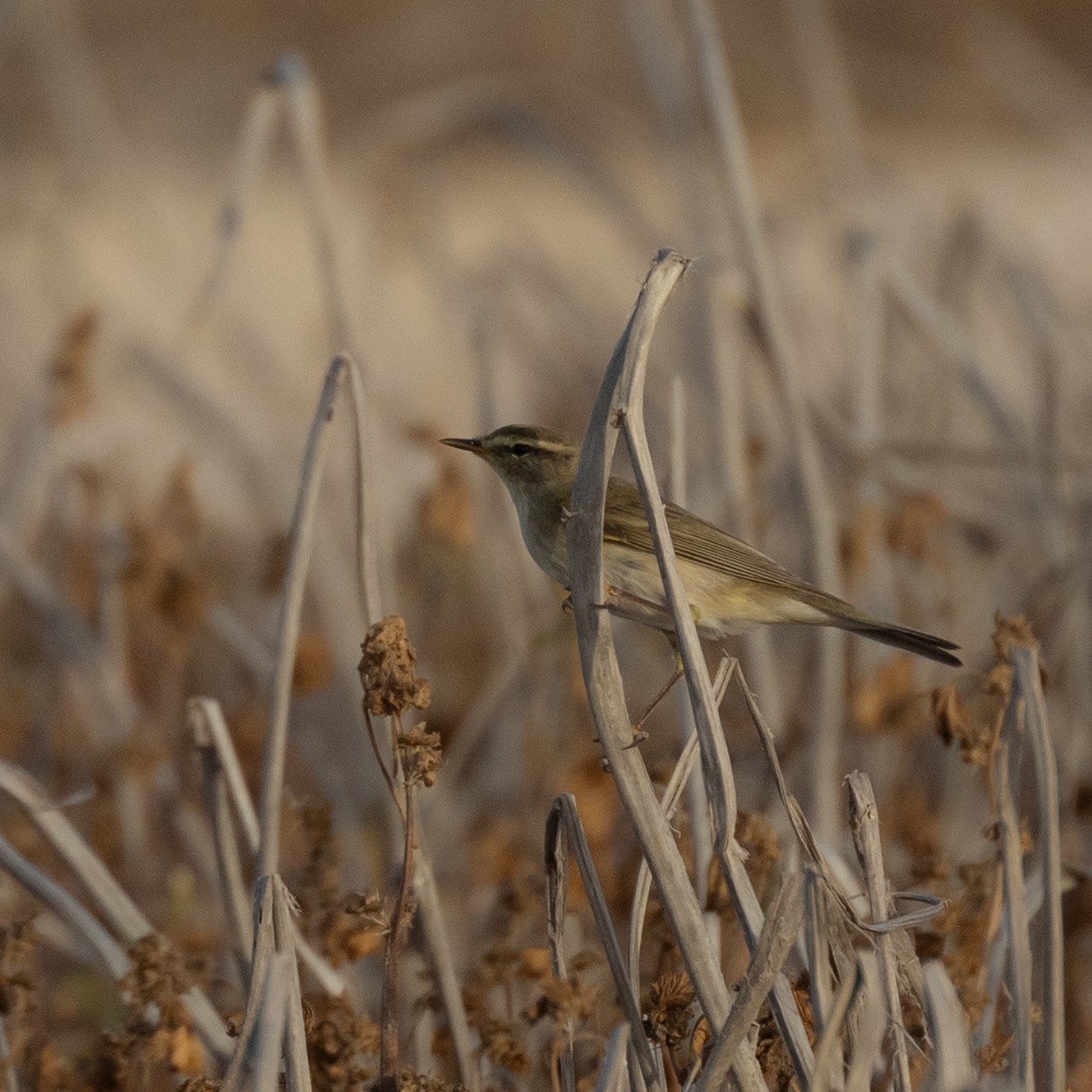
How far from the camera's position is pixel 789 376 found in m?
3.81

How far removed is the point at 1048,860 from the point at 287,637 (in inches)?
50.3

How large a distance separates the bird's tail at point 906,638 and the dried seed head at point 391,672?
112 centimetres

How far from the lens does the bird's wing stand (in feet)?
10.2

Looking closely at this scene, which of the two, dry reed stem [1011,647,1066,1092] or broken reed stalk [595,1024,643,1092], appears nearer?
broken reed stalk [595,1024,643,1092]

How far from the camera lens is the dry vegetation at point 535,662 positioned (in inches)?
83.9

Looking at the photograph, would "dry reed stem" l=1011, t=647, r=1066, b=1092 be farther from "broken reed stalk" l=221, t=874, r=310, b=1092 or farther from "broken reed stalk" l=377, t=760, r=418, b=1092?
"broken reed stalk" l=221, t=874, r=310, b=1092

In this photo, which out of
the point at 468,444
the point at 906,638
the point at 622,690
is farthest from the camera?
the point at 468,444

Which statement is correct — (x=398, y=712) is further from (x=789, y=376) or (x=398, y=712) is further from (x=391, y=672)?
(x=789, y=376)

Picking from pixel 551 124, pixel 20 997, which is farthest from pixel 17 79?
pixel 20 997

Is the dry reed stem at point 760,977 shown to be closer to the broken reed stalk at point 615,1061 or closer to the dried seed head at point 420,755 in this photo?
the broken reed stalk at point 615,1061

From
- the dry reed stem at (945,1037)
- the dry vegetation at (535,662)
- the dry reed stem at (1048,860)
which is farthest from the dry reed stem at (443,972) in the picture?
the dry reed stem at (1048,860)

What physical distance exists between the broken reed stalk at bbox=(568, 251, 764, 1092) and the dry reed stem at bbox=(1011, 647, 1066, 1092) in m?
0.52

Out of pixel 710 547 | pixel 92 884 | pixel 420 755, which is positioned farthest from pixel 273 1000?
pixel 710 547

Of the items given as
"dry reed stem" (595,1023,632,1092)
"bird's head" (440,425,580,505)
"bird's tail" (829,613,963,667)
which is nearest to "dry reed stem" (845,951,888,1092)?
"dry reed stem" (595,1023,632,1092)
